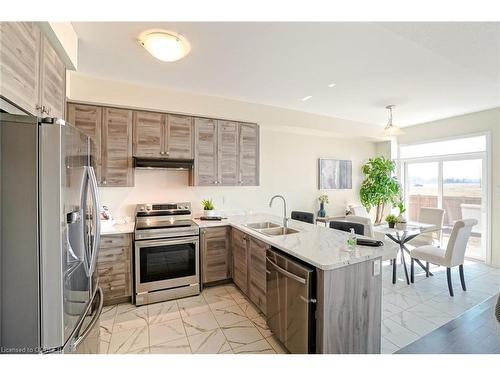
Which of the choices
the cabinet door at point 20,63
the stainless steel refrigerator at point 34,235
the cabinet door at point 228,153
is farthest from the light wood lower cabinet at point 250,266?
the cabinet door at point 20,63

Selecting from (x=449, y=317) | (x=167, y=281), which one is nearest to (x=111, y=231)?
(x=167, y=281)

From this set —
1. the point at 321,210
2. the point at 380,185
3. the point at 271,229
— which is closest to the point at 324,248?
the point at 271,229

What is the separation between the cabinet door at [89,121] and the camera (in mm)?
2709

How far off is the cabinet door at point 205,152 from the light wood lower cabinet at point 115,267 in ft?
3.96

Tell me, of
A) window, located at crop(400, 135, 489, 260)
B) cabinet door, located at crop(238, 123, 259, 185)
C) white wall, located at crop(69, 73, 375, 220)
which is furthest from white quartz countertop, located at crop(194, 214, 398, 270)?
window, located at crop(400, 135, 489, 260)

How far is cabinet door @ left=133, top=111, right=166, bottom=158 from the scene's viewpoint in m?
2.99

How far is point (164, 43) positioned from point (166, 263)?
230 cm

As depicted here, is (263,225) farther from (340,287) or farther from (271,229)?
(340,287)

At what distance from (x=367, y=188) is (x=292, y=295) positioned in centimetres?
412

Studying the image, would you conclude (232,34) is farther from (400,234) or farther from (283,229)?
(400,234)

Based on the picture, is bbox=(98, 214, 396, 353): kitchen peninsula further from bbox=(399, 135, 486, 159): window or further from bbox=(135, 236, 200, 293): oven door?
bbox=(399, 135, 486, 159): window

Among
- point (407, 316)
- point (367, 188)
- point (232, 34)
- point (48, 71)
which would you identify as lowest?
point (407, 316)

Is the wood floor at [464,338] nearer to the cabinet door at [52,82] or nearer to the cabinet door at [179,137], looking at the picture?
the cabinet door at [179,137]
